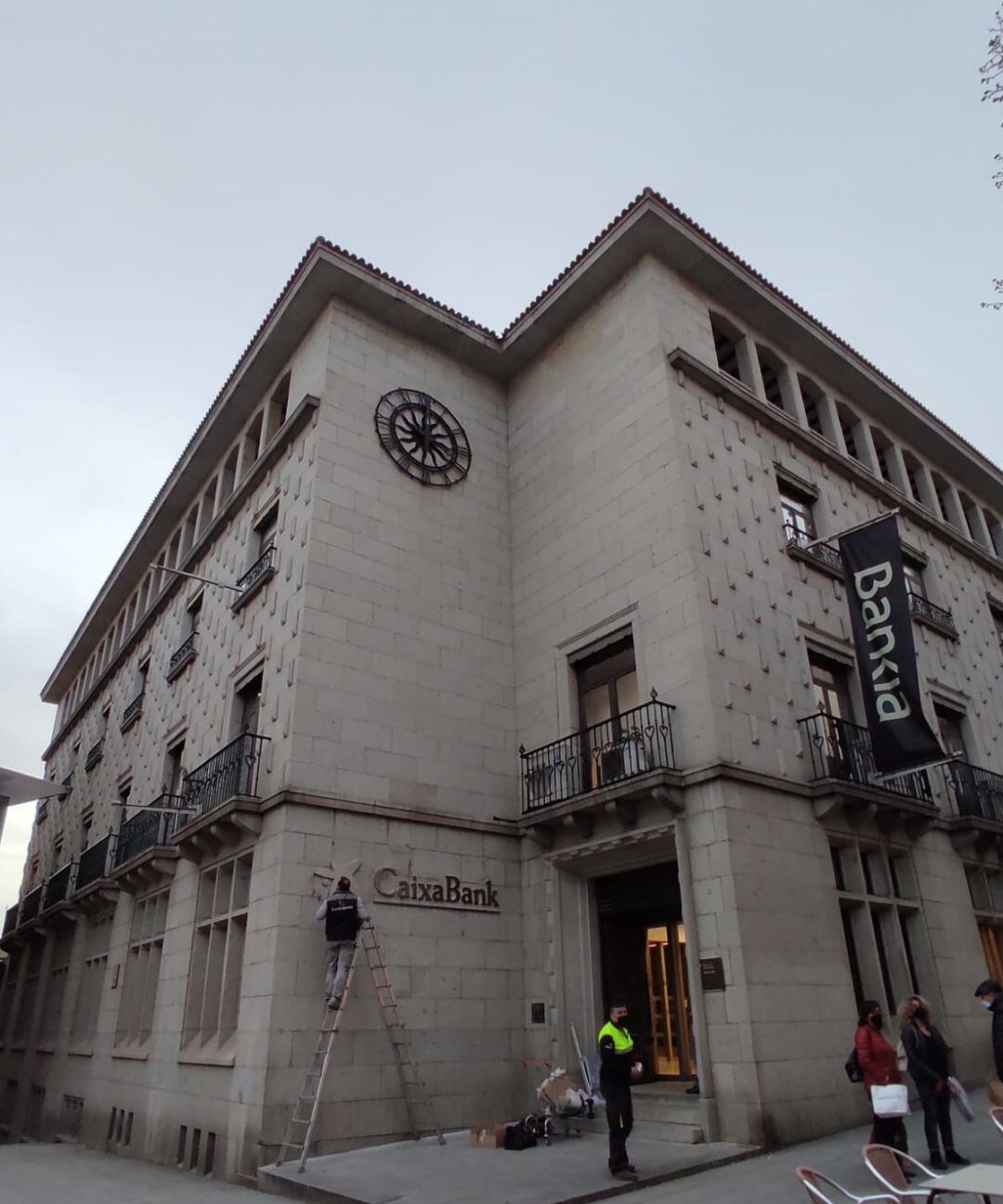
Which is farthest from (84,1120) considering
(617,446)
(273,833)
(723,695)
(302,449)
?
(617,446)

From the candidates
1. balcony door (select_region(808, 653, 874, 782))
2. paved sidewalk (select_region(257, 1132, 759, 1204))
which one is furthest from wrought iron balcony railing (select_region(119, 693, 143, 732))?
balcony door (select_region(808, 653, 874, 782))

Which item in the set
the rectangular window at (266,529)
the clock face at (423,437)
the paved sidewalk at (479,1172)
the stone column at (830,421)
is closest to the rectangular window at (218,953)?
the paved sidewalk at (479,1172)

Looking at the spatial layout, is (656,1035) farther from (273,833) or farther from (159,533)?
(159,533)

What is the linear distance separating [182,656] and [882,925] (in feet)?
50.0

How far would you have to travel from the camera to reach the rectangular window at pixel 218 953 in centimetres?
1333

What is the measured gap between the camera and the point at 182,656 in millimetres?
19984

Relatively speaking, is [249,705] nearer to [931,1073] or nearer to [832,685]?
[832,685]

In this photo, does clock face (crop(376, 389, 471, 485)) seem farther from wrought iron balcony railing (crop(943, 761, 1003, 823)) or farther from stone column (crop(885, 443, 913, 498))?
wrought iron balcony railing (crop(943, 761, 1003, 823))

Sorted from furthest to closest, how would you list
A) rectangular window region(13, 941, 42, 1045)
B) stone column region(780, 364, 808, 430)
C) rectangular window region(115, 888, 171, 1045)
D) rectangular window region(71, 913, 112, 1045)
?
1. rectangular window region(13, 941, 42, 1045)
2. rectangular window region(71, 913, 112, 1045)
3. stone column region(780, 364, 808, 430)
4. rectangular window region(115, 888, 171, 1045)

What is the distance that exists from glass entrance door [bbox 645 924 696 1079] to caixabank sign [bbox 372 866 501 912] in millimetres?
2599

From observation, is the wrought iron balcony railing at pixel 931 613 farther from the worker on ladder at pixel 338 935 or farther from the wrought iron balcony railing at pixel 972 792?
the worker on ladder at pixel 338 935

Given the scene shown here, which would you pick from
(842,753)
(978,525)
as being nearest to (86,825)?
(842,753)

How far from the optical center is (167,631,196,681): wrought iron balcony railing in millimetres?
19484

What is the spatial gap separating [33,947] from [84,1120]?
11032 millimetres
